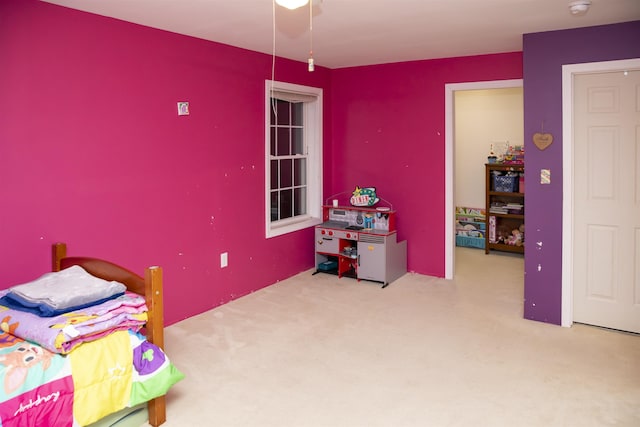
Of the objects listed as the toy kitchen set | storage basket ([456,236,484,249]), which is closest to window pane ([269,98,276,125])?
the toy kitchen set

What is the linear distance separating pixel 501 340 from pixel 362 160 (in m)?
2.73

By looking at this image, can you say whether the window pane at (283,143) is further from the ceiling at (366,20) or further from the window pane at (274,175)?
the ceiling at (366,20)

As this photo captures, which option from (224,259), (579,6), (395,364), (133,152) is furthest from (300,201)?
(579,6)

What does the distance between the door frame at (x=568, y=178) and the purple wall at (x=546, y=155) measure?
3 cm

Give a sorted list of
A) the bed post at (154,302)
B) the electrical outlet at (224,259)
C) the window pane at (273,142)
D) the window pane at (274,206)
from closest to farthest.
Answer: the bed post at (154,302) → the electrical outlet at (224,259) → the window pane at (273,142) → the window pane at (274,206)

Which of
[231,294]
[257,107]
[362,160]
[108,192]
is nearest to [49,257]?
[108,192]

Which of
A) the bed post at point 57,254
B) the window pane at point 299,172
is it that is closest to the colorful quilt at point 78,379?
the bed post at point 57,254

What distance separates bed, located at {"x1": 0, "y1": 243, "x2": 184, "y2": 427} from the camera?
2080 millimetres

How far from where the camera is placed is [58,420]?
213 cm

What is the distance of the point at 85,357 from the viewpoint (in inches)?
88.7

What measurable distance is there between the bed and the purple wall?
114 inches

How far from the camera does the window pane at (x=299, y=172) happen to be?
5.63m

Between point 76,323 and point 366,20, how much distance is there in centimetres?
269

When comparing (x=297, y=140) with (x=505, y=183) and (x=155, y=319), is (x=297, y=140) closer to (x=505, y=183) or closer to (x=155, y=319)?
(x=505, y=183)
